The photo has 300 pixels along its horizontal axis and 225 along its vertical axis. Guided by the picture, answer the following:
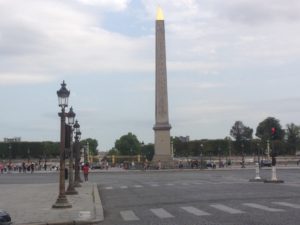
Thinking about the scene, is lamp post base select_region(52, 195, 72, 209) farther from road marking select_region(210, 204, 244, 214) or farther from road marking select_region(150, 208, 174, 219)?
road marking select_region(210, 204, 244, 214)

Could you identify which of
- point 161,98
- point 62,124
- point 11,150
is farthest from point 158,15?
point 11,150

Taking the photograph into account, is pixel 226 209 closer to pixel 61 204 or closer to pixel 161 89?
pixel 61 204

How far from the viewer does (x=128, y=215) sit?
806 inches

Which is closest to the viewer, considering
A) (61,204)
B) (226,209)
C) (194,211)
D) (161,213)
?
(161,213)

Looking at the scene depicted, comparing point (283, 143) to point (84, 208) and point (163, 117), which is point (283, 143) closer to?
point (163, 117)

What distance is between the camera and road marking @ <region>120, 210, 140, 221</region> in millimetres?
19120

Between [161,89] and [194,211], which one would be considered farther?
[161,89]

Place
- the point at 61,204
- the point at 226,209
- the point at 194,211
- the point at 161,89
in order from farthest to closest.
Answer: the point at 161,89
the point at 61,204
the point at 226,209
the point at 194,211

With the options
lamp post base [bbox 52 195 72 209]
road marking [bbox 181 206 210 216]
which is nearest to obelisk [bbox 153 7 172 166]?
lamp post base [bbox 52 195 72 209]

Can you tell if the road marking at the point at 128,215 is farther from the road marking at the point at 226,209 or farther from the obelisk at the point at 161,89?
the obelisk at the point at 161,89

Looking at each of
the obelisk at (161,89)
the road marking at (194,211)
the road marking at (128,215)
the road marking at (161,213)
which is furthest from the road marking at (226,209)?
the obelisk at (161,89)

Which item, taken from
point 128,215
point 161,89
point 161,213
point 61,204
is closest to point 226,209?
point 161,213

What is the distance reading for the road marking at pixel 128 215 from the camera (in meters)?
19.1

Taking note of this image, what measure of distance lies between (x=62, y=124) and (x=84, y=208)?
11.8 feet
